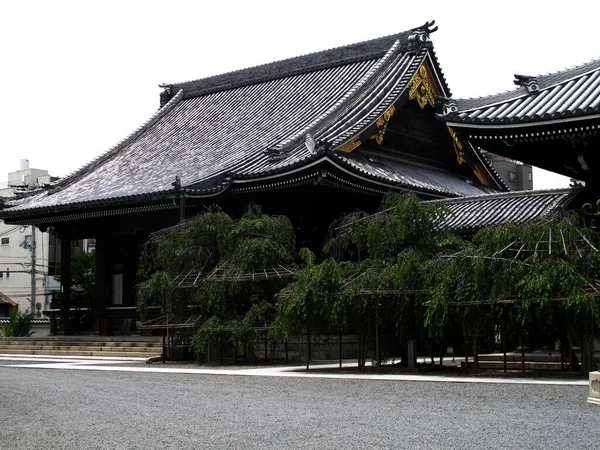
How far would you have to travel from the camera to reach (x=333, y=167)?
24.8 metres

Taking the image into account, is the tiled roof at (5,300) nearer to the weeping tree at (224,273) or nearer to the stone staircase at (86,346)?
the stone staircase at (86,346)

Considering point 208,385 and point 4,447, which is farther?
point 208,385

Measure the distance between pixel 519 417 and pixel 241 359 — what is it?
1207 cm

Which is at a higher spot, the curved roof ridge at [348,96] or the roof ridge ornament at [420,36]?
the roof ridge ornament at [420,36]

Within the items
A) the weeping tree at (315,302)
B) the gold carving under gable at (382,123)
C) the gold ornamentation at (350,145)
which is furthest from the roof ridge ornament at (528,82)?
the gold carving under gable at (382,123)

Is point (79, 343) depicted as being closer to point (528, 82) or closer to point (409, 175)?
point (409, 175)

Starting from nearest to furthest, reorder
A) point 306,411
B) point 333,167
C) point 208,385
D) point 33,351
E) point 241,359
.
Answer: point 306,411 < point 208,385 < point 241,359 < point 333,167 < point 33,351

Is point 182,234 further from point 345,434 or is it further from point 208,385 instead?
point 345,434

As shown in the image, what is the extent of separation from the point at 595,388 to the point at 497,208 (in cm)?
1449

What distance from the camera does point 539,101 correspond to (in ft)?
56.5

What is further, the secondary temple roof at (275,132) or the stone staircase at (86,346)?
the secondary temple roof at (275,132)

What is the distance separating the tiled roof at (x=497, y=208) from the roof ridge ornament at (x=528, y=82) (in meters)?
6.20

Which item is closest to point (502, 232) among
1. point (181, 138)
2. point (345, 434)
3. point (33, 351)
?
point (345, 434)

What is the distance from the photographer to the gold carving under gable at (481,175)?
35.8 metres
